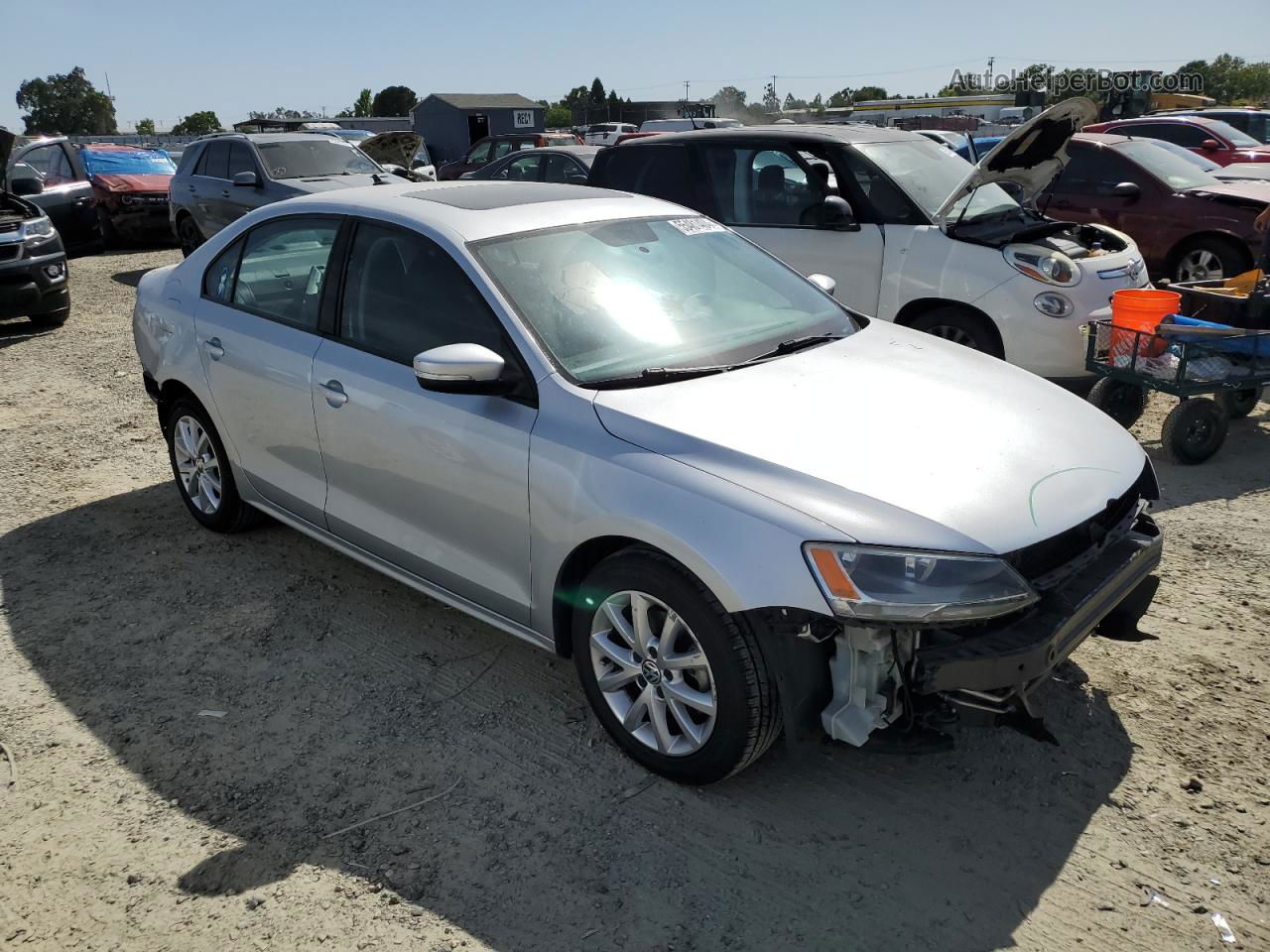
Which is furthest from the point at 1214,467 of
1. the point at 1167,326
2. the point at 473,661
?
the point at 473,661

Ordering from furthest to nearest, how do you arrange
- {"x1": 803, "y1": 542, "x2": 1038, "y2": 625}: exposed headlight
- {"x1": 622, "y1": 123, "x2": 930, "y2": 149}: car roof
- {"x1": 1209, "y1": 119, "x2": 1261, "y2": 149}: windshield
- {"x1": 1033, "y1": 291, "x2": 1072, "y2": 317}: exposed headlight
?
{"x1": 1209, "y1": 119, "x2": 1261, "y2": 149}: windshield < {"x1": 622, "y1": 123, "x2": 930, "y2": 149}: car roof < {"x1": 1033, "y1": 291, "x2": 1072, "y2": 317}: exposed headlight < {"x1": 803, "y1": 542, "x2": 1038, "y2": 625}: exposed headlight

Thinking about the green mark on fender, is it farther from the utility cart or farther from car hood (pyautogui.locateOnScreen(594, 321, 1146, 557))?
the utility cart

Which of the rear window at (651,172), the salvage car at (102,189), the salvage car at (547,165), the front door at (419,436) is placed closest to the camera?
the front door at (419,436)

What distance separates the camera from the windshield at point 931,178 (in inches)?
269

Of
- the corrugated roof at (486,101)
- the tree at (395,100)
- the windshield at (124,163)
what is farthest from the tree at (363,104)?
the windshield at (124,163)

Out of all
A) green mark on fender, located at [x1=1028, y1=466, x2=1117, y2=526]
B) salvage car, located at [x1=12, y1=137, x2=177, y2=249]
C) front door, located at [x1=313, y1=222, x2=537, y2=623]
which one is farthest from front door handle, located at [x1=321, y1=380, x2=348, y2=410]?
salvage car, located at [x1=12, y1=137, x2=177, y2=249]

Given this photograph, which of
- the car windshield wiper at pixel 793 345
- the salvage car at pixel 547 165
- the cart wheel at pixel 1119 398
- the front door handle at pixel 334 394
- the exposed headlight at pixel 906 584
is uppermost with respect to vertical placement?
the salvage car at pixel 547 165

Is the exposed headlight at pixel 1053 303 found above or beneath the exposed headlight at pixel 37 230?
beneath

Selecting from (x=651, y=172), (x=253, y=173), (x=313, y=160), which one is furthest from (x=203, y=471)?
(x=313, y=160)

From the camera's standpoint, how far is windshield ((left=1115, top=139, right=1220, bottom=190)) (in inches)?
396

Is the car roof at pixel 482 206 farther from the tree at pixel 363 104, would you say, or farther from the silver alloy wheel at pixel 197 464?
the tree at pixel 363 104

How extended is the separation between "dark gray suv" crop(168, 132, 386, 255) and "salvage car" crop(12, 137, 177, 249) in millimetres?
1469

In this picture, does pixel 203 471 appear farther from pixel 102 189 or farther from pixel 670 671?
pixel 102 189

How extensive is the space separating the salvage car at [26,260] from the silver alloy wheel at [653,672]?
348 inches
